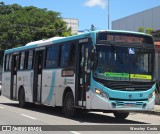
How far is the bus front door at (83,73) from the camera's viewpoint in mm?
15075

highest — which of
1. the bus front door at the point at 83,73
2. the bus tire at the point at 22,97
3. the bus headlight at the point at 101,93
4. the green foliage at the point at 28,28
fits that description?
the green foliage at the point at 28,28

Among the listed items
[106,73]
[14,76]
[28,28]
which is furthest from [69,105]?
[28,28]

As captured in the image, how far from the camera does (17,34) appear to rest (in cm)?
5550

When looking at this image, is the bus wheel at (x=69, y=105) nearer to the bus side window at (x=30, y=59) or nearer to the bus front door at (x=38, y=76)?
the bus front door at (x=38, y=76)

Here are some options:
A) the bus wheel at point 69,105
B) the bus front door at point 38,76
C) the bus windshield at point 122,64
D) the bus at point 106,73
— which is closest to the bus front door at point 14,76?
the bus front door at point 38,76

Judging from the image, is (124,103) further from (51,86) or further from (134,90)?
(51,86)

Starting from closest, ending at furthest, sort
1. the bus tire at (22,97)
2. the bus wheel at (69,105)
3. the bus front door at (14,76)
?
the bus wheel at (69,105) < the bus tire at (22,97) < the bus front door at (14,76)

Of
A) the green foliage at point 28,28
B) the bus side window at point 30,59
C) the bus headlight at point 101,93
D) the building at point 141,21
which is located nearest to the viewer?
the bus headlight at point 101,93

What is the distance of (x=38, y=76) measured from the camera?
1992cm

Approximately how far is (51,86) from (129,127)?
5377mm

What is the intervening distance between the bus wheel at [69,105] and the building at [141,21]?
1436 inches

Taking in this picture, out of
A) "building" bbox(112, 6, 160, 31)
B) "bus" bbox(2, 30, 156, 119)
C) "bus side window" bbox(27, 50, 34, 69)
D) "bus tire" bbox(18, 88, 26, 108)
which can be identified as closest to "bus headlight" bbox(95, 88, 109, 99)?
"bus" bbox(2, 30, 156, 119)

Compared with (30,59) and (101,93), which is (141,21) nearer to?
(30,59)

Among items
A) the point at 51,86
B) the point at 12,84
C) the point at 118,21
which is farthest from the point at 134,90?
the point at 118,21
